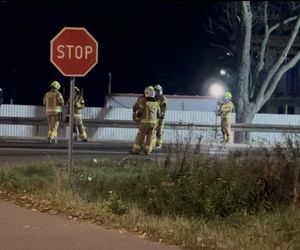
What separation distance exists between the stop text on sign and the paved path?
255cm

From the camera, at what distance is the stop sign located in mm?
9789

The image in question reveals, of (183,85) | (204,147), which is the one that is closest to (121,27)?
(183,85)

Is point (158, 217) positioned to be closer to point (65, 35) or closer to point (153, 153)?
point (65, 35)

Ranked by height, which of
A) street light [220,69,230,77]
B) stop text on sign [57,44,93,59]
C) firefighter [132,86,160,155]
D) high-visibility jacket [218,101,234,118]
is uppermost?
street light [220,69,230,77]

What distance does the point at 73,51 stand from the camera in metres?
9.86

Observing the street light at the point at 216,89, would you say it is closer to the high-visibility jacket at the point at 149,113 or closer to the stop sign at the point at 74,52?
the high-visibility jacket at the point at 149,113

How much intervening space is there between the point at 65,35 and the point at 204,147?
9.39 feet

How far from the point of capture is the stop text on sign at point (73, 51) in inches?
386

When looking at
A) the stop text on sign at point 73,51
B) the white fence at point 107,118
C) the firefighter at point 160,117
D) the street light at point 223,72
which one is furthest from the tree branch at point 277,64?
the stop text on sign at point 73,51

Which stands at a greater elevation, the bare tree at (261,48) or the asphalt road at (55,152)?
the bare tree at (261,48)

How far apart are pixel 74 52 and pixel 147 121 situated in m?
6.23

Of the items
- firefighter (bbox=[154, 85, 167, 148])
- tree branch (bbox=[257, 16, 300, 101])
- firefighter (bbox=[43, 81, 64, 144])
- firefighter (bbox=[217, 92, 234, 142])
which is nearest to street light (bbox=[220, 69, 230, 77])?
tree branch (bbox=[257, 16, 300, 101])

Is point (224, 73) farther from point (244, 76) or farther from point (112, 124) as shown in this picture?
point (112, 124)

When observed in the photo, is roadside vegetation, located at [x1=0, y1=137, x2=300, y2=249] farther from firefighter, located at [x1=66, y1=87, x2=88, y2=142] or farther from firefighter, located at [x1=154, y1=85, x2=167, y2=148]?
firefighter, located at [x1=66, y1=87, x2=88, y2=142]
